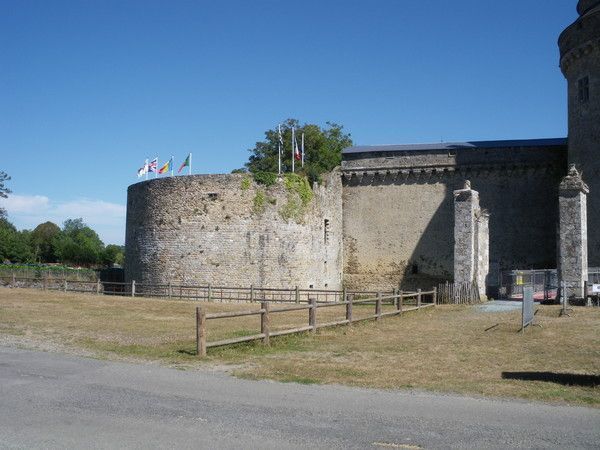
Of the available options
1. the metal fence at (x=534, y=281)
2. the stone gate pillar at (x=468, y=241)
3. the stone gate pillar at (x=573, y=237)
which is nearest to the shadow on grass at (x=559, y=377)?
the stone gate pillar at (x=573, y=237)

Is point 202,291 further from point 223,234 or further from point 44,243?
point 44,243

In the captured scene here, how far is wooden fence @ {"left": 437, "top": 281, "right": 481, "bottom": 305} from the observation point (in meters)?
25.5

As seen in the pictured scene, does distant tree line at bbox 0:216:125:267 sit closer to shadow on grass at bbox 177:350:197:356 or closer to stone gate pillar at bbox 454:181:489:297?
stone gate pillar at bbox 454:181:489:297

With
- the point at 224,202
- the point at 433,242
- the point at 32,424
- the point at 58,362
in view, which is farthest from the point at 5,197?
the point at 32,424

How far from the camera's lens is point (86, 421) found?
→ 7.03 m

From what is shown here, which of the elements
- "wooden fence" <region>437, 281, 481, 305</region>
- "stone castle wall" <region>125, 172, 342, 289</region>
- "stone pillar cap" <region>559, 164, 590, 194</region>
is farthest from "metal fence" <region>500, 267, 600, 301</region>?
"stone castle wall" <region>125, 172, 342, 289</region>

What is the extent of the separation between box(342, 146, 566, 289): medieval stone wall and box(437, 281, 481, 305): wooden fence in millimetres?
8566

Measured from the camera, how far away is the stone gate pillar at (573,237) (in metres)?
23.3

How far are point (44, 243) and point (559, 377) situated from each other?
9400 cm

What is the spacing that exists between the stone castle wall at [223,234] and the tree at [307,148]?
19.8 m

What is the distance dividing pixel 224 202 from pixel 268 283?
4.47 m

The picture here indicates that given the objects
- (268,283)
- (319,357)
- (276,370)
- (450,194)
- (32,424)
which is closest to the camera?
(32,424)

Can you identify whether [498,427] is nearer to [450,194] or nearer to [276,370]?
[276,370]

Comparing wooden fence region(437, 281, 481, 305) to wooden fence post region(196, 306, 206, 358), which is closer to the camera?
wooden fence post region(196, 306, 206, 358)
